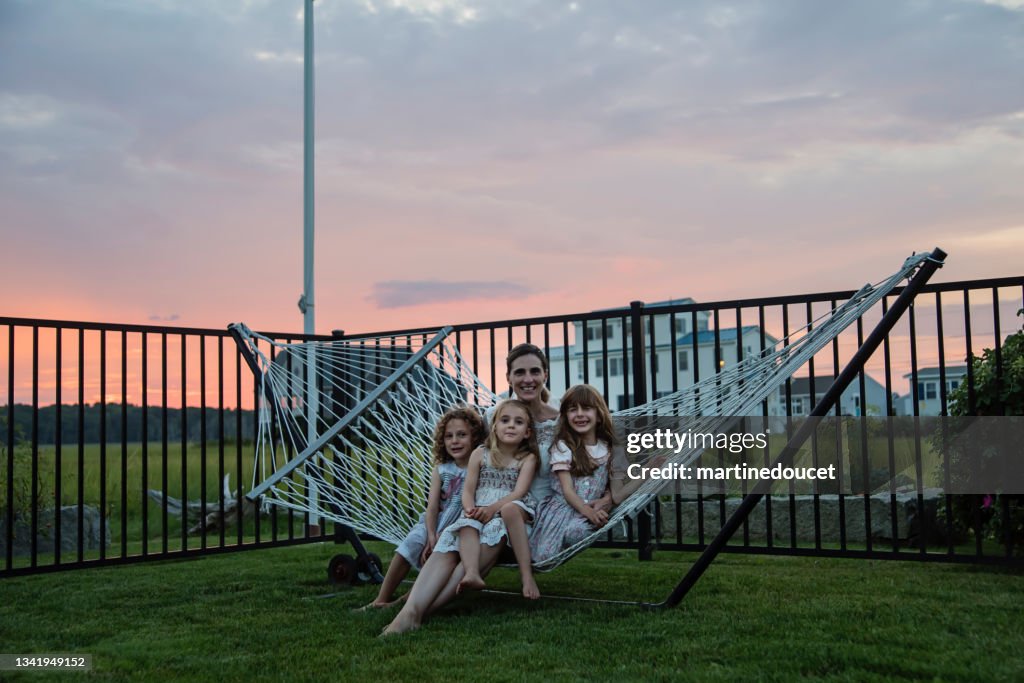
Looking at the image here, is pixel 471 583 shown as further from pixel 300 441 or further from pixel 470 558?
pixel 300 441

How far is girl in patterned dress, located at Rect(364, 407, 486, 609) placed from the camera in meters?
2.97

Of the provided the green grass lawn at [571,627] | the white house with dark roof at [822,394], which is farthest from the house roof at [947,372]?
the green grass lawn at [571,627]

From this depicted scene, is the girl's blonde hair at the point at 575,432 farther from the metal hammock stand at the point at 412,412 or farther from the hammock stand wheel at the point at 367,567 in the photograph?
the hammock stand wheel at the point at 367,567

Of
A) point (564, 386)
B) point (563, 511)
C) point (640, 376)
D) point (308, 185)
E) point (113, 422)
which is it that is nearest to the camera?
point (563, 511)

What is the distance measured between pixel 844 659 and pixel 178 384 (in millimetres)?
3317

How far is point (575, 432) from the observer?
2.99 metres

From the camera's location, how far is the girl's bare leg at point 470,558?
8.68ft

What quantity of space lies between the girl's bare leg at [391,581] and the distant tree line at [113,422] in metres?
1.42

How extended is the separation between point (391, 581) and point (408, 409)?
84 centimetres

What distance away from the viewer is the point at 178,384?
422cm

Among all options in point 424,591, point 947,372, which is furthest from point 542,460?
point 947,372

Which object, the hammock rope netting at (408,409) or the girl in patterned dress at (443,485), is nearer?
the hammock rope netting at (408,409)

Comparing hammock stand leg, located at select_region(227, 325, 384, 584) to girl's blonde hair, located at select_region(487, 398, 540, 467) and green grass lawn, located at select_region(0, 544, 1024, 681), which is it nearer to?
green grass lawn, located at select_region(0, 544, 1024, 681)

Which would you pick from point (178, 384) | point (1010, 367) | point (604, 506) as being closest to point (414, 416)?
point (604, 506)
